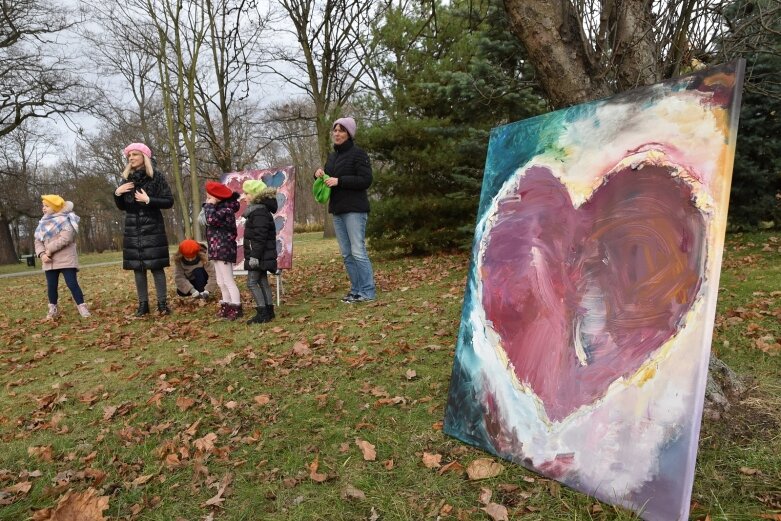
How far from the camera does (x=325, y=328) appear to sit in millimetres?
4691

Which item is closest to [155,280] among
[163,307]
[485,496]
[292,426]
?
[163,307]

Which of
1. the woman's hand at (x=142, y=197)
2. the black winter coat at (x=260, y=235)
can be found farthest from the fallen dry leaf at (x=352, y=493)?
the woman's hand at (x=142, y=197)

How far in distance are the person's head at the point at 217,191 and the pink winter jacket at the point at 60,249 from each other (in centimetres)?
216

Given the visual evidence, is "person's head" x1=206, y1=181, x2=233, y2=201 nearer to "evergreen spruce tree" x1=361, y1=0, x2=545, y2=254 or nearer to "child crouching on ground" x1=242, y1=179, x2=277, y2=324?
"child crouching on ground" x1=242, y1=179, x2=277, y2=324

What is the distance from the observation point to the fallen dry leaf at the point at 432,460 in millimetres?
2252

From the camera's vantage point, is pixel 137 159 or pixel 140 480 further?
pixel 137 159

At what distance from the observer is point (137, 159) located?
5.44 metres

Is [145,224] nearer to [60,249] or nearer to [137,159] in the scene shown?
[137,159]

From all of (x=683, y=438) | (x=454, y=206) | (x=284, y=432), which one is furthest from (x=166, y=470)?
(x=454, y=206)

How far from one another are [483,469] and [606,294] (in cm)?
97

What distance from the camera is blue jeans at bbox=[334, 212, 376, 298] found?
5.46 meters

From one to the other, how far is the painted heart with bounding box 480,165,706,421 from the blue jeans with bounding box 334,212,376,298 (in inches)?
124

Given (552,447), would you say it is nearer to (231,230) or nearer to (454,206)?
(231,230)

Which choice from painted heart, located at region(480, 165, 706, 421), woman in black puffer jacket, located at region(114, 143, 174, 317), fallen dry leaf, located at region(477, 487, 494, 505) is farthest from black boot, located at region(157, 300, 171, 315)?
fallen dry leaf, located at region(477, 487, 494, 505)
